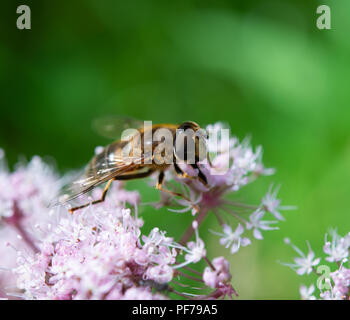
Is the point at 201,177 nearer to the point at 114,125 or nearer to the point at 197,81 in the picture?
the point at 114,125

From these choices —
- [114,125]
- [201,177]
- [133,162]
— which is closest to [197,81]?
[114,125]

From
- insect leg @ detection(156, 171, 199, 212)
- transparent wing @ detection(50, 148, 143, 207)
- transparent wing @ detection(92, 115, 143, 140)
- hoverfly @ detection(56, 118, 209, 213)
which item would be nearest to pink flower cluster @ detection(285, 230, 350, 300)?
insect leg @ detection(156, 171, 199, 212)

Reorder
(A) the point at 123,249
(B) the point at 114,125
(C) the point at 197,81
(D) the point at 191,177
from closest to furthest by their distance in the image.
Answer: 1. (A) the point at 123,249
2. (D) the point at 191,177
3. (B) the point at 114,125
4. (C) the point at 197,81

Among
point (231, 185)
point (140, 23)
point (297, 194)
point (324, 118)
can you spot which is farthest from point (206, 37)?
point (231, 185)

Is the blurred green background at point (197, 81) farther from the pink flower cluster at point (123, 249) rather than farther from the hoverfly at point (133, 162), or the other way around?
the hoverfly at point (133, 162)

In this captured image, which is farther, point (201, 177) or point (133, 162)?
Answer: point (201, 177)

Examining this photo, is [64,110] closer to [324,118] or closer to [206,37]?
[206,37]

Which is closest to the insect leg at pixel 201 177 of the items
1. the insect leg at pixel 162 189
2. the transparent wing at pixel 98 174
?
the insect leg at pixel 162 189
